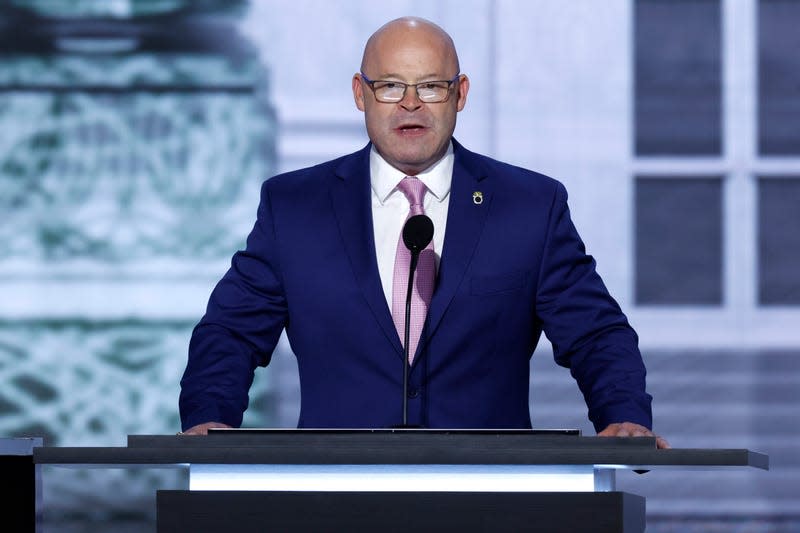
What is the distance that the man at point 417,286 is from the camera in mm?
2574

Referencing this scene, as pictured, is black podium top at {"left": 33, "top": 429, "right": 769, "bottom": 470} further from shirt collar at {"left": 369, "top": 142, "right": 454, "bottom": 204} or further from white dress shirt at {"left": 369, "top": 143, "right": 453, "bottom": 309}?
→ shirt collar at {"left": 369, "top": 142, "right": 454, "bottom": 204}

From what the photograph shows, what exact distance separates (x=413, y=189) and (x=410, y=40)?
0.28 meters

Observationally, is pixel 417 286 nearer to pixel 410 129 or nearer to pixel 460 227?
pixel 460 227

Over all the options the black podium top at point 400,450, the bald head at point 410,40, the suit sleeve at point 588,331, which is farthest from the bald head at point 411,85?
the black podium top at point 400,450

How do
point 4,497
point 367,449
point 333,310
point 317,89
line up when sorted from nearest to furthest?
point 367,449
point 4,497
point 333,310
point 317,89

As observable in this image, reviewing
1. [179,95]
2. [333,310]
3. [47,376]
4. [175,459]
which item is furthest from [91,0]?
[175,459]

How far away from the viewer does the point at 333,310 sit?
2.62 metres

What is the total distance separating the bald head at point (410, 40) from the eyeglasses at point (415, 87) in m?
0.04

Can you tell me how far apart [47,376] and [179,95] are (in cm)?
105

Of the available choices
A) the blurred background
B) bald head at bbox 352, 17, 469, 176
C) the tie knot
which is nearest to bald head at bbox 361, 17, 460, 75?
bald head at bbox 352, 17, 469, 176

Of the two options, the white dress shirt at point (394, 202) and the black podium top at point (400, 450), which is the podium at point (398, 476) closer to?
the black podium top at point (400, 450)

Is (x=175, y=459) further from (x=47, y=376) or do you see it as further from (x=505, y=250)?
(x=47, y=376)

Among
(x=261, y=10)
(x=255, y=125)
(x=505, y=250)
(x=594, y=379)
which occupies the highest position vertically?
(x=261, y=10)

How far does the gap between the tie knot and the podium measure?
0.94 m
